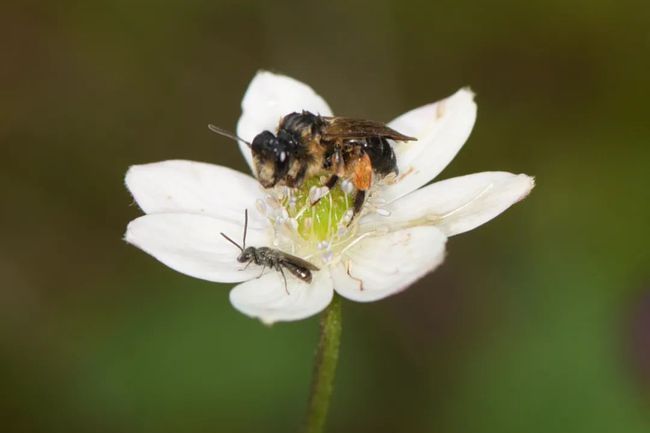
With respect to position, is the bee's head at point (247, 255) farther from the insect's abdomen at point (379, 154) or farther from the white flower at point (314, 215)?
the insect's abdomen at point (379, 154)

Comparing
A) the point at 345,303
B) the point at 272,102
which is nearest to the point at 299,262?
the point at 272,102

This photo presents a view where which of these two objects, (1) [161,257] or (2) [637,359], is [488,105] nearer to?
(2) [637,359]

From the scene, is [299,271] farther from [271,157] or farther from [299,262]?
[271,157]

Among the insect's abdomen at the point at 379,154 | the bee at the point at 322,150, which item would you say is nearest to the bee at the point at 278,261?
the bee at the point at 322,150

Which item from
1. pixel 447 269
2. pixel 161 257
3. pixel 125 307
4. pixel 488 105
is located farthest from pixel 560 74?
pixel 161 257

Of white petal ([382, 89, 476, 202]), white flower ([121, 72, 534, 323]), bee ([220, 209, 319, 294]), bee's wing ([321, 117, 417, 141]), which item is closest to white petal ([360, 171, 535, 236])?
white flower ([121, 72, 534, 323])
